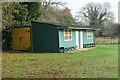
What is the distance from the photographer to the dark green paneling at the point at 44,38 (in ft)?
73.5

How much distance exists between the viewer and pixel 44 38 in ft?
75.4

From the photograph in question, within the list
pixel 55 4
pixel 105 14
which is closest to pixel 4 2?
pixel 55 4

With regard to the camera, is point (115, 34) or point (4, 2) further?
point (115, 34)

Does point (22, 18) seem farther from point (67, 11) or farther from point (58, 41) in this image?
point (67, 11)

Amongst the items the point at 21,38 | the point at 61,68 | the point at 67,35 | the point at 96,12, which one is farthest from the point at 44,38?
the point at 96,12

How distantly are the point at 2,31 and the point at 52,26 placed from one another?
5557 mm

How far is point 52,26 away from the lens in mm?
22562

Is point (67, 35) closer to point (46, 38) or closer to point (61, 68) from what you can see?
point (46, 38)

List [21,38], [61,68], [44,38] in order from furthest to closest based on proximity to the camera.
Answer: [21,38], [44,38], [61,68]

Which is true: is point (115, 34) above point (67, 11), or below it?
below

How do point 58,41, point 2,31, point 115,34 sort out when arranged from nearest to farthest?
point 58,41
point 2,31
point 115,34

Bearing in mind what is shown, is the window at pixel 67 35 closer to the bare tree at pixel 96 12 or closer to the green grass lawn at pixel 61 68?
the green grass lawn at pixel 61 68

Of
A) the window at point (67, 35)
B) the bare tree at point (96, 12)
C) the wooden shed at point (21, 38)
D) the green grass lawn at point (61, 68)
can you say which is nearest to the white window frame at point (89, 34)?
the window at point (67, 35)

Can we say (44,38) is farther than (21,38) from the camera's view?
No
